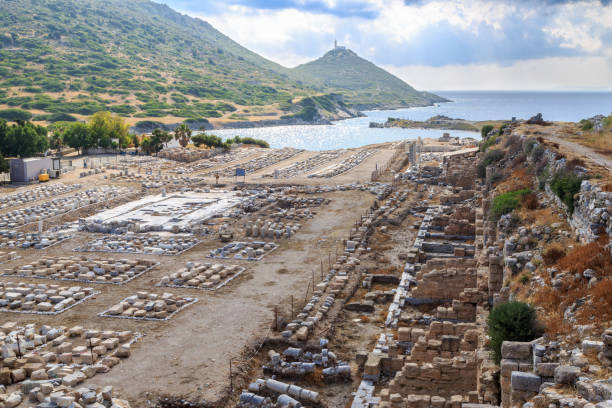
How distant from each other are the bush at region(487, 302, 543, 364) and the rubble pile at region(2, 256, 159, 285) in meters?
15.7

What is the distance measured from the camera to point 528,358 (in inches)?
410

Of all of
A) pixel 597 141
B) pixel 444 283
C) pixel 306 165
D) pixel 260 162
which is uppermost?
pixel 597 141

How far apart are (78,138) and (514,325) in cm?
6151

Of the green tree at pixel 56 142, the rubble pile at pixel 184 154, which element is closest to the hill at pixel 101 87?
the green tree at pixel 56 142

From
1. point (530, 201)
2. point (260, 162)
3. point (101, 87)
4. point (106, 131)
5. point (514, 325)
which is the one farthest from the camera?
point (101, 87)

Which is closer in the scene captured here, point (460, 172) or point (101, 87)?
point (460, 172)

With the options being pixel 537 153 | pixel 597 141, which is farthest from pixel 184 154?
pixel 537 153

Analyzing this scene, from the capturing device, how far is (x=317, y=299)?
66.4 ft

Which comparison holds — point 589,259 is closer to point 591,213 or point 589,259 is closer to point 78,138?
point 591,213

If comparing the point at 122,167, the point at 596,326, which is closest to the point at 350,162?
the point at 122,167

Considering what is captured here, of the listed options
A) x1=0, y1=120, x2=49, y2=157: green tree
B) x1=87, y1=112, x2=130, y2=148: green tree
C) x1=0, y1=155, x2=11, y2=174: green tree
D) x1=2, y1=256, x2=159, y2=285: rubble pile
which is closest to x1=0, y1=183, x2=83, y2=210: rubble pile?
x1=0, y1=155, x2=11, y2=174: green tree

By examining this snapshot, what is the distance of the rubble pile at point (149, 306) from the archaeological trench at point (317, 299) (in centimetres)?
7

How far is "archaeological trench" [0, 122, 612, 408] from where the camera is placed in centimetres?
1214

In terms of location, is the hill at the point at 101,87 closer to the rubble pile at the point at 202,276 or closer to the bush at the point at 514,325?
the rubble pile at the point at 202,276
